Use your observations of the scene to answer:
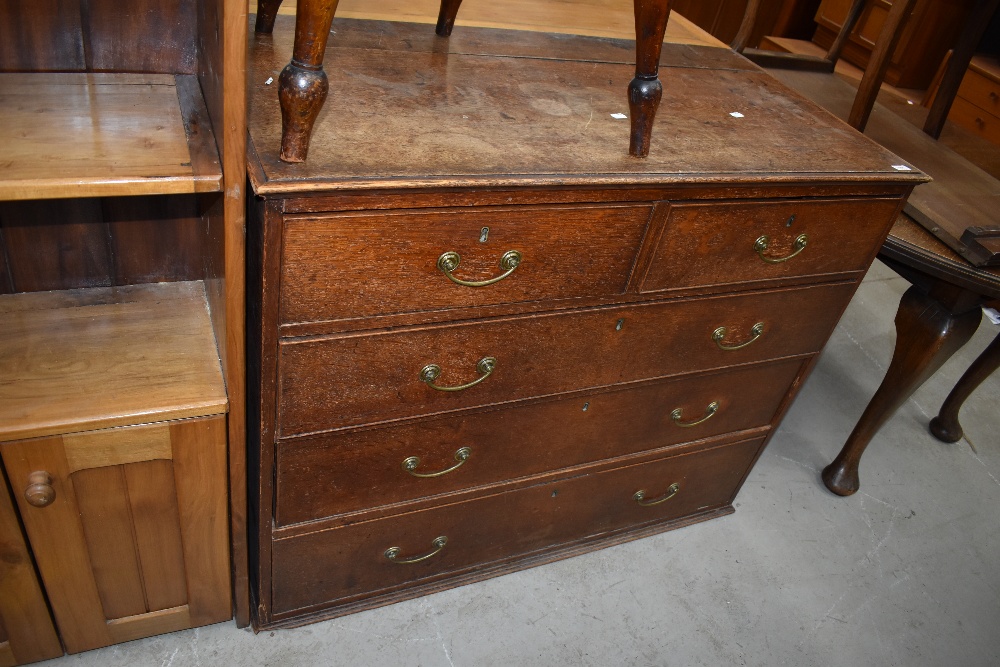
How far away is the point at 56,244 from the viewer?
144cm

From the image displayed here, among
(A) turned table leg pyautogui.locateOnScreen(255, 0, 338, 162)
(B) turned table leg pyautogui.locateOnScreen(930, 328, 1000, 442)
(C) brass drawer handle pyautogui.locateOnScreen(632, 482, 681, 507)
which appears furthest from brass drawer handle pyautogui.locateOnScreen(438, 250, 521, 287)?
(B) turned table leg pyautogui.locateOnScreen(930, 328, 1000, 442)

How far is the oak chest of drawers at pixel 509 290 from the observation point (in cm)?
118

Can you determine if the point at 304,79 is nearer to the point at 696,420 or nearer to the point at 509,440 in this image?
the point at 509,440

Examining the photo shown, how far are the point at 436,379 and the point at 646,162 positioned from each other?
52 cm

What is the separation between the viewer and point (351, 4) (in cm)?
168

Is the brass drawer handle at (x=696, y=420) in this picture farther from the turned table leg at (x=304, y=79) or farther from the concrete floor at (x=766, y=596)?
the turned table leg at (x=304, y=79)

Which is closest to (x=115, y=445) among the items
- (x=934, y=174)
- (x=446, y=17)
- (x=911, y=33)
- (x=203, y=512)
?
(x=203, y=512)

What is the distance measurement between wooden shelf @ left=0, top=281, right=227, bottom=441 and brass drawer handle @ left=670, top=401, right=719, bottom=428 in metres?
0.98

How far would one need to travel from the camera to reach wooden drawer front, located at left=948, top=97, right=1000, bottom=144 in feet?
14.1

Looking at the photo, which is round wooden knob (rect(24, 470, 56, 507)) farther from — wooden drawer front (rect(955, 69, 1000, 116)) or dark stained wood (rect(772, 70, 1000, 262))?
wooden drawer front (rect(955, 69, 1000, 116))

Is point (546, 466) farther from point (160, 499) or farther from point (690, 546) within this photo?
point (160, 499)

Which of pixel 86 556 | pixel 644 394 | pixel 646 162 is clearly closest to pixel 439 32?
pixel 646 162

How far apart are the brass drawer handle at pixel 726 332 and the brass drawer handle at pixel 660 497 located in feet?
1.52

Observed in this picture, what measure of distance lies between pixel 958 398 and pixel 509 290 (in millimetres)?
1926
